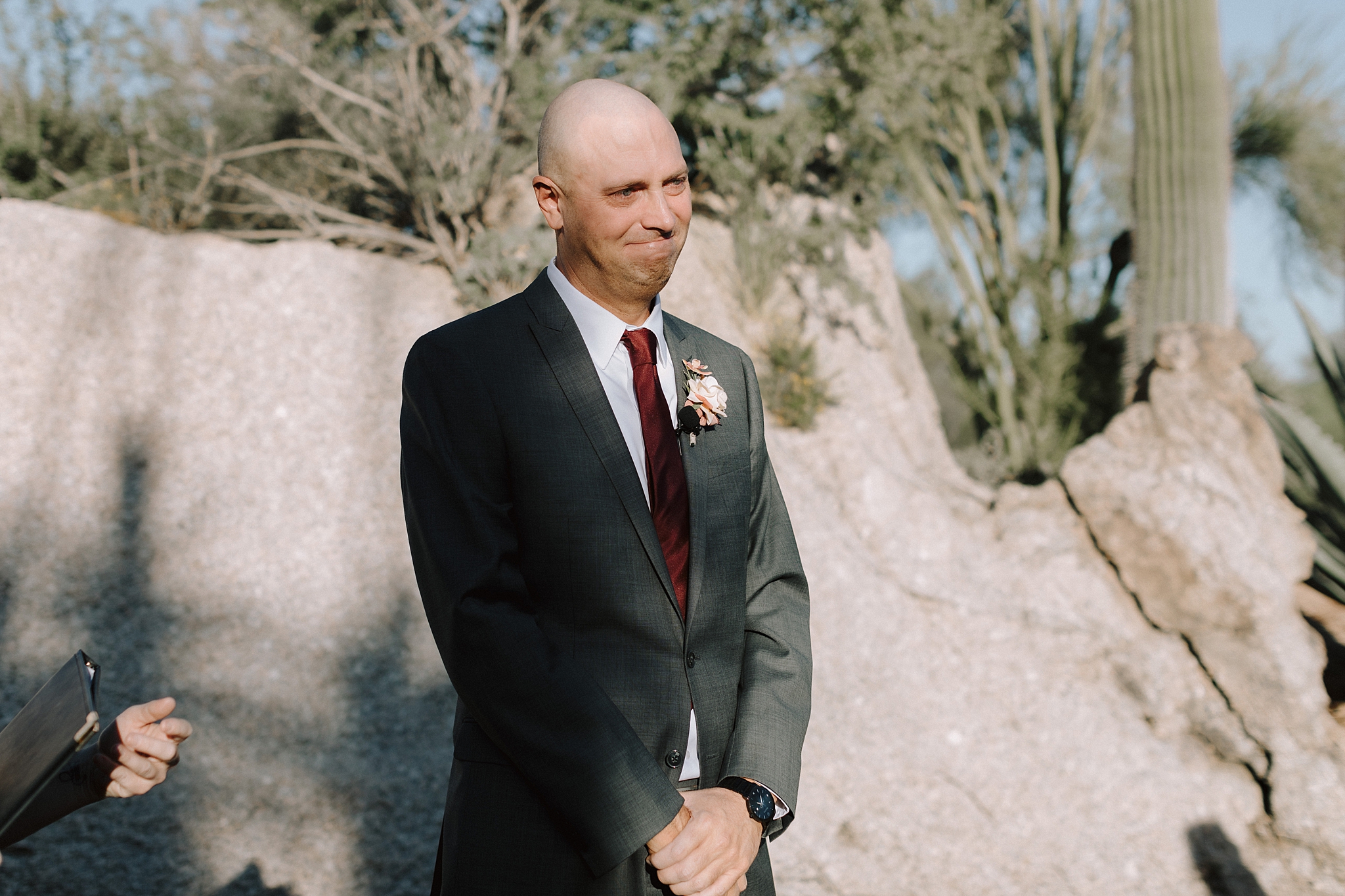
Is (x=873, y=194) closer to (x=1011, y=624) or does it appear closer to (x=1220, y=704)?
(x=1011, y=624)

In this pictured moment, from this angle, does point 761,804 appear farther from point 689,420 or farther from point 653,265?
point 653,265

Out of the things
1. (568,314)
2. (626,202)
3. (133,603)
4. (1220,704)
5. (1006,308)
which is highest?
(626,202)

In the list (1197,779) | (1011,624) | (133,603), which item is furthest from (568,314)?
(1197,779)

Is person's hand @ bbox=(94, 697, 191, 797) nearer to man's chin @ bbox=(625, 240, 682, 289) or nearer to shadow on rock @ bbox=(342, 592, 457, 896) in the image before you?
man's chin @ bbox=(625, 240, 682, 289)

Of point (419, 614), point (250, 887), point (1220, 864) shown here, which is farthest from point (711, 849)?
point (1220, 864)

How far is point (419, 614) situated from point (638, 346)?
2.97 m

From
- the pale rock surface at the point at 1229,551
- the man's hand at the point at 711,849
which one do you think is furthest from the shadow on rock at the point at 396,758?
the pale rock surface at the point at 1229,551

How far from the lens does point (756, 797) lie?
1.45m

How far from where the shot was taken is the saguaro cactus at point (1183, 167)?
534 cm

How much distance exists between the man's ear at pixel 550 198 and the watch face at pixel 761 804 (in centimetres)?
106

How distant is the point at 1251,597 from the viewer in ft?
14.3

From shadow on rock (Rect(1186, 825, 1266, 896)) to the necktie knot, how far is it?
12.8 ft

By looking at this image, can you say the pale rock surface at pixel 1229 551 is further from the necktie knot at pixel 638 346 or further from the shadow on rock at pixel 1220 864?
the necktie knot at pixel 638 346

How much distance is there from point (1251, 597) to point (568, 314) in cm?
443
